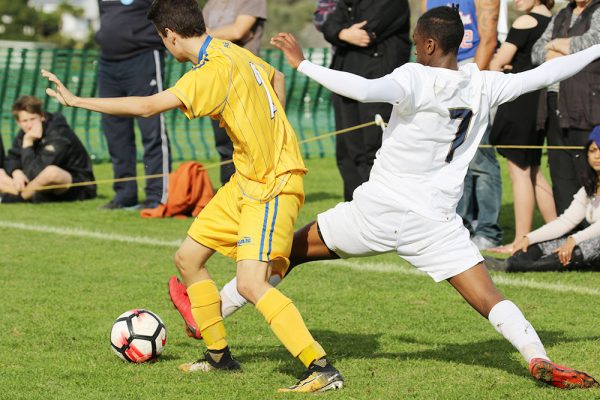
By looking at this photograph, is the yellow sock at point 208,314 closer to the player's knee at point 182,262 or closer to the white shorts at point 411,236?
the player's knee at point 182,262

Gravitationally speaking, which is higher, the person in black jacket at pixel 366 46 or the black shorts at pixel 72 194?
the person in black jacket at pixel 366 46

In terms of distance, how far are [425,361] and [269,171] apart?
136cm

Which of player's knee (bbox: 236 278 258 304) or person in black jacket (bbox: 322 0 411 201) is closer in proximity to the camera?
player's knee (bbox: 236 278 258 304)

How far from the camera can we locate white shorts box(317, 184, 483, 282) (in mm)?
5738

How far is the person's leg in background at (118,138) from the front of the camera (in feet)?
40.2

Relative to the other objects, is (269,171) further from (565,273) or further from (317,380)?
(565,273)

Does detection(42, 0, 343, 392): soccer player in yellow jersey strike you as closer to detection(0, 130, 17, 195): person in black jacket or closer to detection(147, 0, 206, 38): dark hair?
detection(147, 0, 206, 38): dark hair

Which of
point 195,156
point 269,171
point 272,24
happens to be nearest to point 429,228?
point 269,171

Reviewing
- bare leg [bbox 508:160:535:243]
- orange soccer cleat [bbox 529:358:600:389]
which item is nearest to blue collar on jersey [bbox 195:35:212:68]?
orange soccer cleat [bbox 529:358:600:389]

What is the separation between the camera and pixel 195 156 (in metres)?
17.9

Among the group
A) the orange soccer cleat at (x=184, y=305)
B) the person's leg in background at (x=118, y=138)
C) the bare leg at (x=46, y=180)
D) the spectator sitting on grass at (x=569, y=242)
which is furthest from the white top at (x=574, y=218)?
the bare leg at (x=46, y=180)

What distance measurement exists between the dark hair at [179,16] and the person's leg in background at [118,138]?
6.47 metres

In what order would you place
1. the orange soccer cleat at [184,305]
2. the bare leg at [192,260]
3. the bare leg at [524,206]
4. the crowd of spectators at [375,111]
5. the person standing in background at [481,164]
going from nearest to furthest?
the bare leg at [192,260] → the orange soccer cleat at [184,305] → the crowd of spectators at [375,111] → the person standing in background at [481,164] → the bare leg at [524,206]

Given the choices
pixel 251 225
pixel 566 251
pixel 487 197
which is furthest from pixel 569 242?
pixel 251 225
